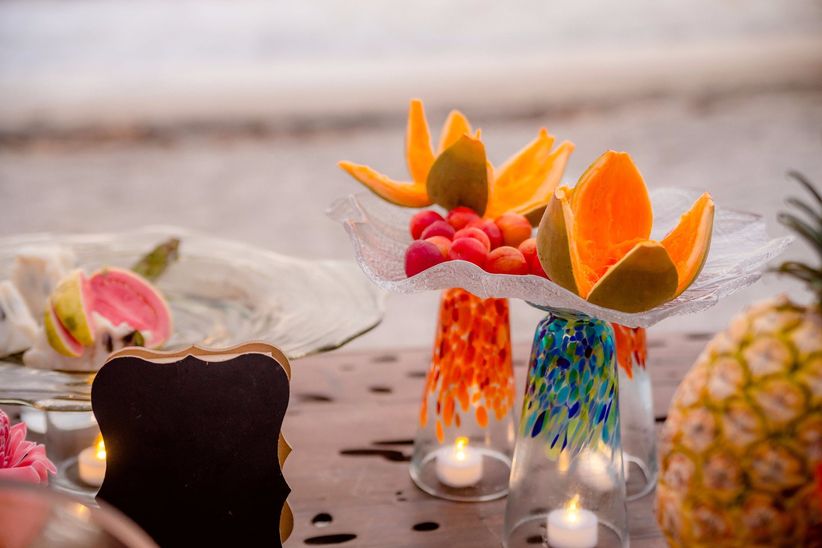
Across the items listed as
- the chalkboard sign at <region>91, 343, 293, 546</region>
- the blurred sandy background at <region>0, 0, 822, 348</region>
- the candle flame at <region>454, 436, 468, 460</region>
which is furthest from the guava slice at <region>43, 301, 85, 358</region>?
the blurred sandy background at <region>0, 0, 822, 348</region>

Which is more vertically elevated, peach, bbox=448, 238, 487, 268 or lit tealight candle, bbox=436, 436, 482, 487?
peach, bbox=448, 238, 487, 268

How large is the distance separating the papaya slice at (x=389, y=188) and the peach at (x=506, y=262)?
0.55 ft

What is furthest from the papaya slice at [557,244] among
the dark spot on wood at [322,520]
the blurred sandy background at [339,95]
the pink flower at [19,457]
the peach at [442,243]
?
the blurred sandy background at [339,95]

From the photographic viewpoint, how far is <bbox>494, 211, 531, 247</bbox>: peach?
3.14 ft

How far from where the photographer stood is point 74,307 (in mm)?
1039

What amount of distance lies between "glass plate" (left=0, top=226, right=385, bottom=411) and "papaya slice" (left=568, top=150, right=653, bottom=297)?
0.88ft

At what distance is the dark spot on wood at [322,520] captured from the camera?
3.11 feet

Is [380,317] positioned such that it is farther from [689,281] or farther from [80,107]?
[80,107]

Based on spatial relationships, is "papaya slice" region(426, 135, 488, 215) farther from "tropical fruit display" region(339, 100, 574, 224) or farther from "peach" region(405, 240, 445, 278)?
"peach" region(405, 240, 445, 278)

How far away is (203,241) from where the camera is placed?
1317 millimetres

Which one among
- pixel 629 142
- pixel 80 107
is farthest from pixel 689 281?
pixel 80 107

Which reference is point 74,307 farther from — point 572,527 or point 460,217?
point 572,527

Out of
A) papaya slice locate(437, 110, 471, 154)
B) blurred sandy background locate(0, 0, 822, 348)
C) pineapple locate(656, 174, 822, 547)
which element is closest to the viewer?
pineapple locate(656, 174, 822, 547)

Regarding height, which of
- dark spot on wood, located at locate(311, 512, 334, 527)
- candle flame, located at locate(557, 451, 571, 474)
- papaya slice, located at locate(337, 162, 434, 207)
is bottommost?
dark spot on wood, located at locate(311, 512, 334, 527)
